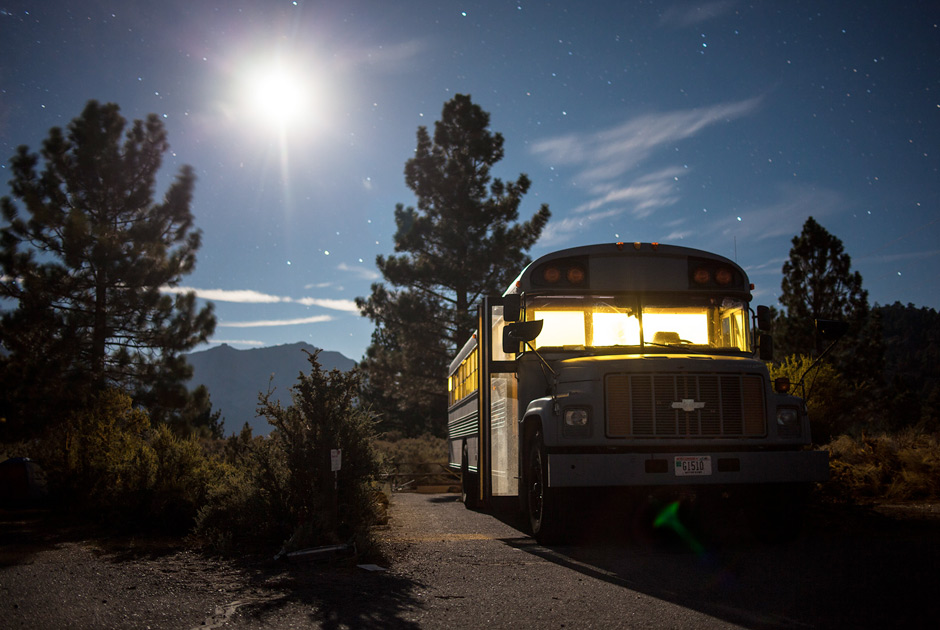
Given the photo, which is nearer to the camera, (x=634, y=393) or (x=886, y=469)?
(x=634, y=393)

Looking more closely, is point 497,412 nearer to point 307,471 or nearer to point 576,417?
point 576,417

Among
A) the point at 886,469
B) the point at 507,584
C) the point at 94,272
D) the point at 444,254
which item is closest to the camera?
the point at 507,584

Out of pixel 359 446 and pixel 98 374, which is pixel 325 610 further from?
pixel 98 374

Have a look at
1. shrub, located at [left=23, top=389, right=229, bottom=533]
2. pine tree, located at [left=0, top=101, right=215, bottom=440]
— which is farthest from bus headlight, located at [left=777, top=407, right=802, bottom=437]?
pine tree, located at [left=0, top=101, right=215, bottom=440]

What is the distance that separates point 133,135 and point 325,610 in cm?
2621

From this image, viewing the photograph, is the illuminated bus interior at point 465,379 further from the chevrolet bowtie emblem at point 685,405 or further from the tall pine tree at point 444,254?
the tall pine tree at point 444,254

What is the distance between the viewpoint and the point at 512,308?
7.98 m

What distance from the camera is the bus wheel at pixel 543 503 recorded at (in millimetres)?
7121

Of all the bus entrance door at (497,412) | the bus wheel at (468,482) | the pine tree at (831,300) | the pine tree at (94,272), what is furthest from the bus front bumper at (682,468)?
the pine tree at (831,300)

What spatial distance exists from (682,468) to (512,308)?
8.11 feet

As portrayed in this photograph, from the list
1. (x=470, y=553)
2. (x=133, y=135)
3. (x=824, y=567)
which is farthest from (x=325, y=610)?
(x=133, y=135)

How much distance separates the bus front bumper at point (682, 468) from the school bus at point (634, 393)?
12 millimetres

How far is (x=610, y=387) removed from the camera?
6.93 meters


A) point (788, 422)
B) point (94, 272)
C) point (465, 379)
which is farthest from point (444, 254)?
point (788, 422)
